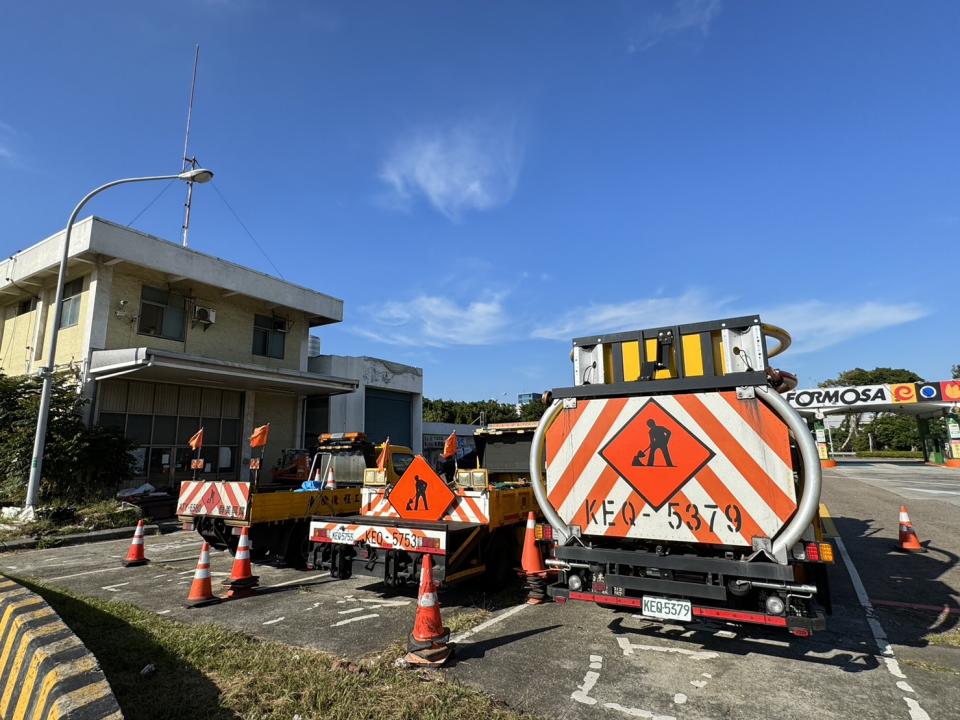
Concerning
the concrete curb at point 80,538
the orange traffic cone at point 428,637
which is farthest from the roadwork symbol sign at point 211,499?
the orange traffic cone at point 428,637

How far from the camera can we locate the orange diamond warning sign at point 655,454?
14.8 feet

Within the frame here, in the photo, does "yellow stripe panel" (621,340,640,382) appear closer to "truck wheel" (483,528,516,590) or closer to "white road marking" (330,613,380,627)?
"truck wheel" (483,528,516,590)

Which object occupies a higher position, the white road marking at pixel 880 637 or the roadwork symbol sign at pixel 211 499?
the roadwork symbol sign at pixel 211 499

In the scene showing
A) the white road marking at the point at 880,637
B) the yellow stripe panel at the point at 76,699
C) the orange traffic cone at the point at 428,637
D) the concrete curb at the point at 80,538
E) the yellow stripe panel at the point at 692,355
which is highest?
the yellow stripe panel at the point at 692,355

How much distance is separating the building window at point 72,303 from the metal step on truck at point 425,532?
1674cm

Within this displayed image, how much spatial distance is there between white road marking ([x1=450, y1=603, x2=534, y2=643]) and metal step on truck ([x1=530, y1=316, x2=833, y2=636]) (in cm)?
103

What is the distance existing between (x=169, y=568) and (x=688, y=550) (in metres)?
8.07

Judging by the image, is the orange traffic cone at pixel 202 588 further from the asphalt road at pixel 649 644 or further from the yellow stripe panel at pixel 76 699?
the yellow stripe panel at pixel 76 699

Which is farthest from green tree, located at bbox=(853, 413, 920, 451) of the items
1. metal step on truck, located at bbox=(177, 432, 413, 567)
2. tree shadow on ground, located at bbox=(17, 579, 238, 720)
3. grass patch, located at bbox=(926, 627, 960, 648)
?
tree shadow on ground, located at bbox=(17, 579, 238, 720)

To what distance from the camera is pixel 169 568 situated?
845 cm

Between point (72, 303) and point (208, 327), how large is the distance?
171 inches

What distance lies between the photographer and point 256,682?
400 centimetres

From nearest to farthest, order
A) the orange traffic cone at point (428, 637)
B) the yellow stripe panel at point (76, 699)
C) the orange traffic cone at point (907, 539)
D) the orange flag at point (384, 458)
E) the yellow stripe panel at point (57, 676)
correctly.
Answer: the yellow stripe panel at point (76, 699) < the yellow stripe panel at point (57, 676) < the orange traffic cone at point (428, 637) < the orange flag at point (384, 458) < the orange traffic cone at point (907, 539)

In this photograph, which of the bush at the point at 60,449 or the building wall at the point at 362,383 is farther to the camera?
the building wall at the point at 362,383
